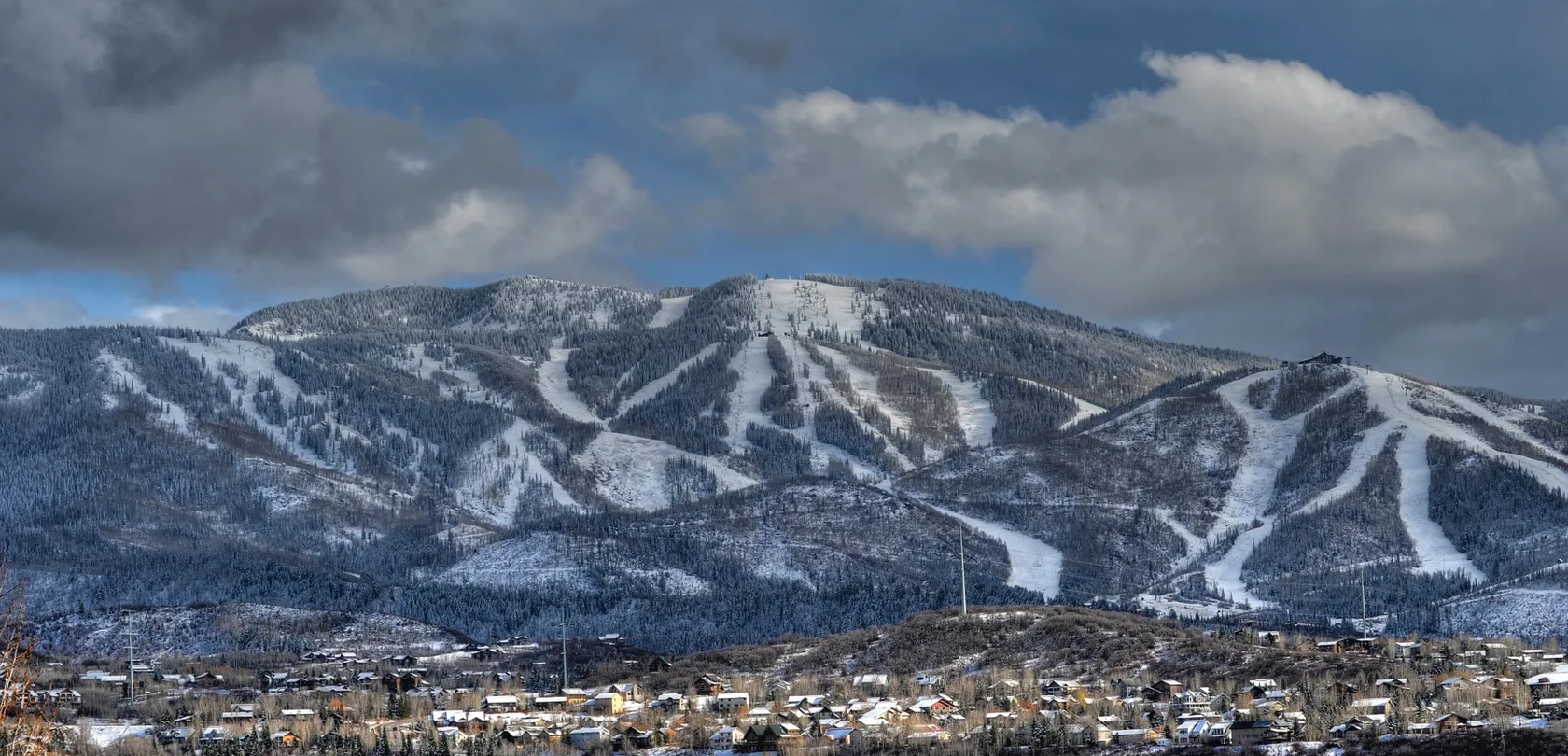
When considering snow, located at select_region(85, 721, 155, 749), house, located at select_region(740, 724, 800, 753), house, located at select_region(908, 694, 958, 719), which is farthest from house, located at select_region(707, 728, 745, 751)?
snow, located at select_region(85, 721, 155, 749)

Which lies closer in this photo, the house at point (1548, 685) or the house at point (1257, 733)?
the house at point (1257, 733)

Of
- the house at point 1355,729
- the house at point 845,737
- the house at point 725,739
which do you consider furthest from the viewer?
the house at point 725,739

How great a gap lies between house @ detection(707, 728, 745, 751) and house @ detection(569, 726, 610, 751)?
22.7ft

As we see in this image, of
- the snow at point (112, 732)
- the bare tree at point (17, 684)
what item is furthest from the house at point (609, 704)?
the bare tree at point (17, 684)

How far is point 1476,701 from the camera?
392ft

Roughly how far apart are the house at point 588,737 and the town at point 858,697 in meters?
0.21

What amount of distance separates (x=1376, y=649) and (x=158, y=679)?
4138 inches

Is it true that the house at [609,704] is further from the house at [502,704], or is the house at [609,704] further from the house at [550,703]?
the house at [502,704]

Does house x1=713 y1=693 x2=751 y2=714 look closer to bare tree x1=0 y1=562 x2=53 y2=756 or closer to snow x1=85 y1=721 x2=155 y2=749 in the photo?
snow x1=85 y1=721 x2=155 y2=749

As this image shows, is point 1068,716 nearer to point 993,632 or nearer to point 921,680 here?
point 921,680

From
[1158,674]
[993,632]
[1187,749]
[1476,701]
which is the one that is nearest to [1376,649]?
[1158,674]

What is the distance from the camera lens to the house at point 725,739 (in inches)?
4855

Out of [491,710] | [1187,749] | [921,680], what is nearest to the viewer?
[1187,749]

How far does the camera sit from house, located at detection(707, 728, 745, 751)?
123312 millimetres
